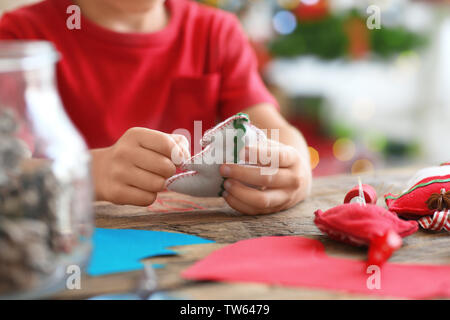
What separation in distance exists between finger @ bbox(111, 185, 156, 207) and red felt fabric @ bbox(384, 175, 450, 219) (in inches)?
11.0

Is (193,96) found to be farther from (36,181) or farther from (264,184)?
(36,181)

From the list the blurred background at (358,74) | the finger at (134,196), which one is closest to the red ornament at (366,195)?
the finger at (134,196)

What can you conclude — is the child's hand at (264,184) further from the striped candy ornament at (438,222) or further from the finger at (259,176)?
the striped candy ornament at (438,222)

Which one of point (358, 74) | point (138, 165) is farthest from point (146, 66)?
point (358, 74)

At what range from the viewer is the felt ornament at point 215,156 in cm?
52

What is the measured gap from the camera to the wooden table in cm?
35

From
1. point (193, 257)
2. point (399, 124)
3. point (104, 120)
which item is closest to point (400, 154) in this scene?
point (399, 124)

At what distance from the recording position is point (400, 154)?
2.20 metres

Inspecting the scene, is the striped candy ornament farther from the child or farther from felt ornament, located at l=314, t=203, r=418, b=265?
the child

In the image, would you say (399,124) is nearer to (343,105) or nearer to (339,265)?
(343,105)

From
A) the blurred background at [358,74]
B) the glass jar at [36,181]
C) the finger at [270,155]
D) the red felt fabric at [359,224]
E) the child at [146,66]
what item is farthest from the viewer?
the blurred background at [358,74]

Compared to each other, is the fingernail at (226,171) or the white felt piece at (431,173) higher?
the fingernail at (226,171)

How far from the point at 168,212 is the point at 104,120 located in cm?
37

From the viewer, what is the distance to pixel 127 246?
454 mm
